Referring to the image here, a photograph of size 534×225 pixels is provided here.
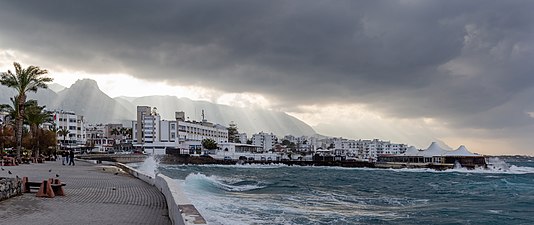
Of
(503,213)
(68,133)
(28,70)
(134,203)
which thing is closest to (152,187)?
(134,203)

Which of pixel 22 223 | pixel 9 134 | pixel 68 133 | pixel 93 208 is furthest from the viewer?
pixel 68 133

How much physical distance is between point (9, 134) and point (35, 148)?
11.8 ft

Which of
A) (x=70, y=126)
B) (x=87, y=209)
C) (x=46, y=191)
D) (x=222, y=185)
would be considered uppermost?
(x=70, y=126)

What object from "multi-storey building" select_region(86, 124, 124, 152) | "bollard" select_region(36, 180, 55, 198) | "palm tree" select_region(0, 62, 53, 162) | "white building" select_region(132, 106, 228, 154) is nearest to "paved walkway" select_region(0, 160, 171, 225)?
"bollard" select_region(36, 180, 55, 198)

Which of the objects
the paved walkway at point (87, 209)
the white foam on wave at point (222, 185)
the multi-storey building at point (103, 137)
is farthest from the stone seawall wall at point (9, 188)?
the multi-storey building at point (103, 137)

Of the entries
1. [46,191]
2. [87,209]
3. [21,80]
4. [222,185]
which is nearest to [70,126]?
[21,80]

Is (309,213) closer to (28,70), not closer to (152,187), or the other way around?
(152,187)

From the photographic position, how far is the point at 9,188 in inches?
578

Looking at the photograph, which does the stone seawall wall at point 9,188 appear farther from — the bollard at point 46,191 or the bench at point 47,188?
the bollard at point 46,191

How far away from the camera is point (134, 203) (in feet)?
46.4

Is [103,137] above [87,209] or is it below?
above

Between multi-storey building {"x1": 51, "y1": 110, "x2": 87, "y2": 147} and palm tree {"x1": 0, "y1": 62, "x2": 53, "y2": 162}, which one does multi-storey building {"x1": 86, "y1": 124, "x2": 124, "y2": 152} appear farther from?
palm tree {"x1": 0, "y1": 62, "x2": 53, "y2": 162}

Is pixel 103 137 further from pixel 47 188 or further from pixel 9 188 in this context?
pixel 9 188

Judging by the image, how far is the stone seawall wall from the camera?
1410cm
